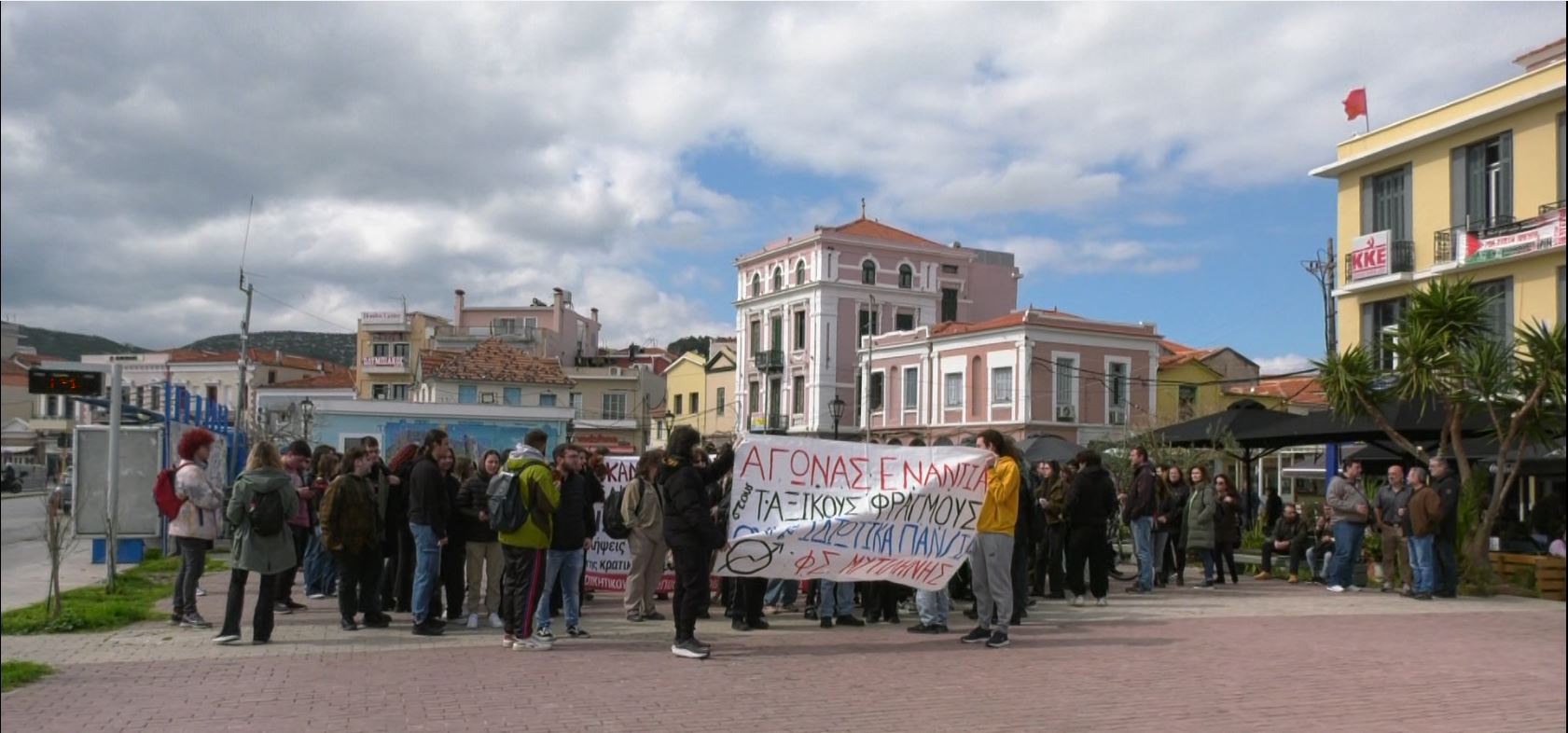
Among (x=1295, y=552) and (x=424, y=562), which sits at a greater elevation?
(x=424, y=562)

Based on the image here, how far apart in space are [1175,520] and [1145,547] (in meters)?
1.17

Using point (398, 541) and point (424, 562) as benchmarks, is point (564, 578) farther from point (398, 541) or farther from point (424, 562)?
point (398, 541)

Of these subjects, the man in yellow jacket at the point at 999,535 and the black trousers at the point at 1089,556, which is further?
the black trousers at the point at 1089,556

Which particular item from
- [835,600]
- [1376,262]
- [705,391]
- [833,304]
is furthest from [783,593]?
[705,391]

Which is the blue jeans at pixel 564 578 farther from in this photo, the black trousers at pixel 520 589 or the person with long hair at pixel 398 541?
the person with long hair at pixel 398 541

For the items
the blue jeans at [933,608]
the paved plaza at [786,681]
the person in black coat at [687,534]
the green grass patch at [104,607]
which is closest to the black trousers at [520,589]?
the paved plaza at [786,681]

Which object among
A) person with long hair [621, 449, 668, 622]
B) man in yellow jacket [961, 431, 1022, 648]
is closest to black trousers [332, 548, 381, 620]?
person with long hair [621, 449, 668, 622]

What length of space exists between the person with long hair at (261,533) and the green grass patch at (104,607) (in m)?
1.48

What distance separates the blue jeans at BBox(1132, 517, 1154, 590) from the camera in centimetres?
1638

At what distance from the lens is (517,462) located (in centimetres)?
1078

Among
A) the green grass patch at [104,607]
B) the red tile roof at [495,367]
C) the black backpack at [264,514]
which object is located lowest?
the green grass patch at [104,607]

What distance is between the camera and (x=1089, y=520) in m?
14.7

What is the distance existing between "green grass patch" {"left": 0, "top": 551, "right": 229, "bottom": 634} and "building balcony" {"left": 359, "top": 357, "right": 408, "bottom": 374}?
3136 inches

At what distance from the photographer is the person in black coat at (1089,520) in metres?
14.7
